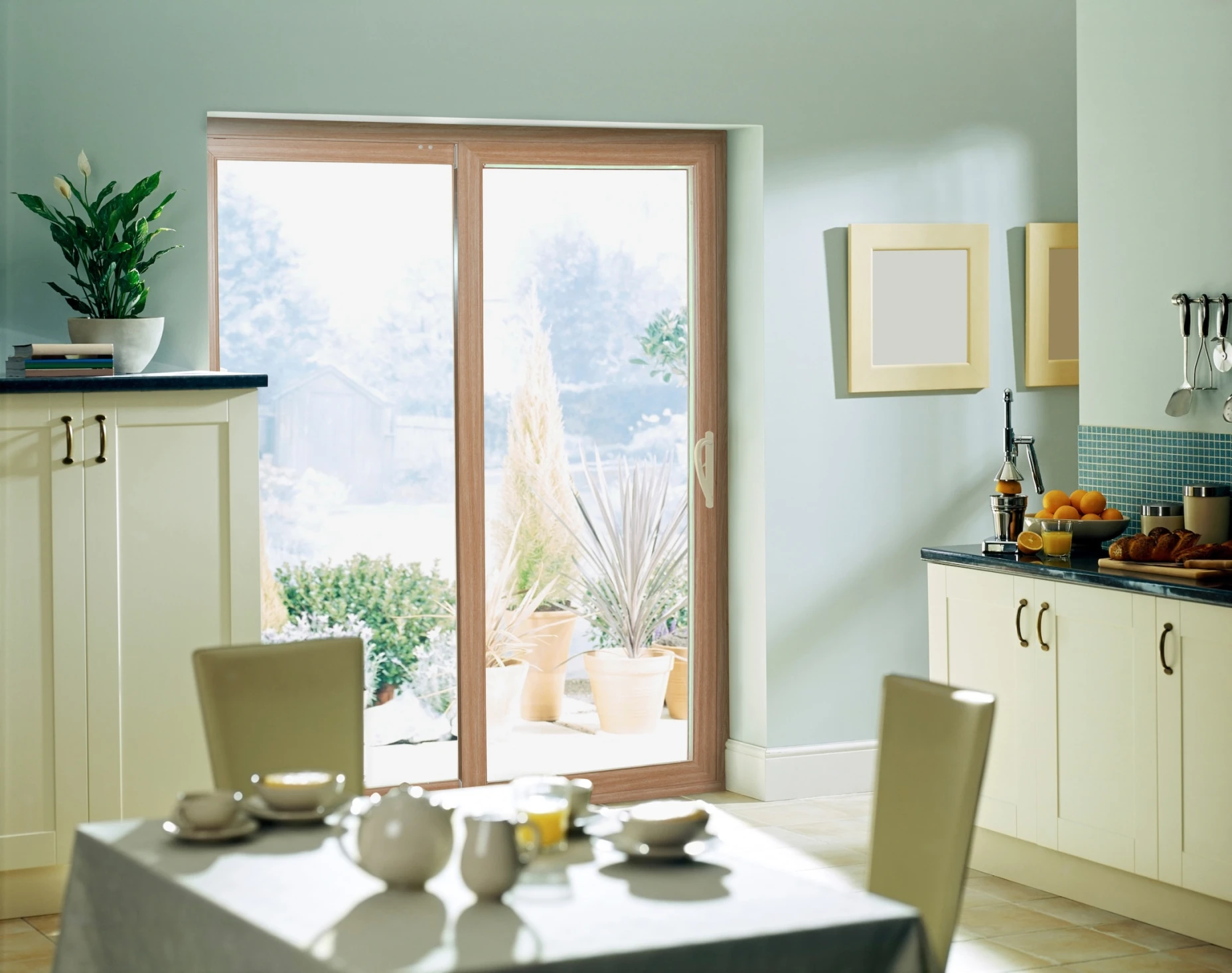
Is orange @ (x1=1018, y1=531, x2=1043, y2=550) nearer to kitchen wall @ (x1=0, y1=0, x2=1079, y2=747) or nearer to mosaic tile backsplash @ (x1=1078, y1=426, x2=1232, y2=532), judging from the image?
mosaic tile backsplash @ (x1=1078, y1=426, x2=1232, y2=532)

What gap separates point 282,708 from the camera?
2.86m

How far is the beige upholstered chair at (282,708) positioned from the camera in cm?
278

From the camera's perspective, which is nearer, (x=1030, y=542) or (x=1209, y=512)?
(x=1209, y=512)

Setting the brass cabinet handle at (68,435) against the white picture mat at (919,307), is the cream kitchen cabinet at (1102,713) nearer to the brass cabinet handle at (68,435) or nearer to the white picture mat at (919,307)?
the white picture mat at (919,307)

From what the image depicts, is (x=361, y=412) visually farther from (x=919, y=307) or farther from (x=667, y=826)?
(x=667, y=826)

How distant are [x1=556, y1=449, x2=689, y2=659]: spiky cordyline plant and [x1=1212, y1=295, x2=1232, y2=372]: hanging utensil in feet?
6.02

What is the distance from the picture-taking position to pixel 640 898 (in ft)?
6.26

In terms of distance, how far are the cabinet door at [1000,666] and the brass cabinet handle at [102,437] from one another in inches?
92.2

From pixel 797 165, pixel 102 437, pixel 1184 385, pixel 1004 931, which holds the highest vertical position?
pixel 797 165

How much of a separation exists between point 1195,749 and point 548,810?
6.63ft

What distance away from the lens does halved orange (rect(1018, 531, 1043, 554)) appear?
161 inches

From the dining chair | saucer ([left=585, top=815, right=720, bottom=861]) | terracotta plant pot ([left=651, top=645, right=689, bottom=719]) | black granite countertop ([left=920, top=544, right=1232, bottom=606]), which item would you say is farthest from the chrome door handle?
saucer ([left=585, top=815, right=720, bottom=861])

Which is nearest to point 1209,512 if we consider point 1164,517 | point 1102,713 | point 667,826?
point 1164,517

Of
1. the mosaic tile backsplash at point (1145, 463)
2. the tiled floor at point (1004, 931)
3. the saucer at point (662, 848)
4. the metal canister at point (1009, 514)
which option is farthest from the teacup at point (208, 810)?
the mosaic tile backsplash at point (1145, 463)
